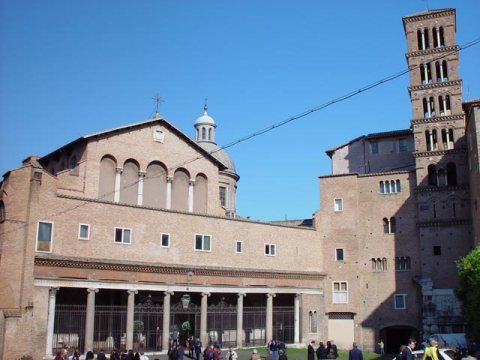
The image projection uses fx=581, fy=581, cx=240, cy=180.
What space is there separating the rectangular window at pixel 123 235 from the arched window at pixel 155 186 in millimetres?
5133

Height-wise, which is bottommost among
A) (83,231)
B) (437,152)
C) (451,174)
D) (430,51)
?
(83,231)

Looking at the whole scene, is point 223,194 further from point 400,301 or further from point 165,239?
point 165,239

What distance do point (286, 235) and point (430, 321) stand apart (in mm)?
10501

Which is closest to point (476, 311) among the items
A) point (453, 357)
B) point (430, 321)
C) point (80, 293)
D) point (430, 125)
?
point (453, 357)

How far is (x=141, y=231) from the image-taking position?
31500mm

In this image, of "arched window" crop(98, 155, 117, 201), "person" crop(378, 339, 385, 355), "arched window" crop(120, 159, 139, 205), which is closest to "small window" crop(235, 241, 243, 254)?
"arched window" crop(120, 159, 139, 205)

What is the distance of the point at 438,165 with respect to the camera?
3831cm

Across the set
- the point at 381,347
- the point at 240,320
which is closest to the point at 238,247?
the point at 240,320

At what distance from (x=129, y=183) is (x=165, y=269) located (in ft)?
21.7

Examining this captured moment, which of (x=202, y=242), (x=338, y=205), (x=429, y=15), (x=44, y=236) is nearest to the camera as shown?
(x=44, y=236)

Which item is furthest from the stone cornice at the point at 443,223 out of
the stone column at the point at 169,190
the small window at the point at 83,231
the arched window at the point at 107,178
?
the small window at the point at 83,231

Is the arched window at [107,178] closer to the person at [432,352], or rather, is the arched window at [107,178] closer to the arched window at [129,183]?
the arched window at [129,183]

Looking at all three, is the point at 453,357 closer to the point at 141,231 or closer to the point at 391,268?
the point at 141,231

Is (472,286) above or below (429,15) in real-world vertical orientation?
below
